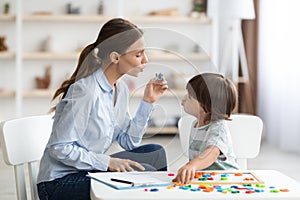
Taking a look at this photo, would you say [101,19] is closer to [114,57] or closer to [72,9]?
[72,9]

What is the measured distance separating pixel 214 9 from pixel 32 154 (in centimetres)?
413

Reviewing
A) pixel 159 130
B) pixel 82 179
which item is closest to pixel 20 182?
pixel 82 179

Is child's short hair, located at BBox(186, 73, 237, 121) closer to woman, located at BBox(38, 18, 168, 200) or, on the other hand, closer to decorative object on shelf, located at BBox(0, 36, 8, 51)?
woman, located at BBox(38, 18, 168, 200)

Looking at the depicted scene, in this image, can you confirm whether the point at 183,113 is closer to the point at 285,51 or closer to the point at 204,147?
the point at 204,147

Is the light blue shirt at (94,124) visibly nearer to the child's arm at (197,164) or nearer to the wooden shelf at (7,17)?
the child's arm at (197,164)

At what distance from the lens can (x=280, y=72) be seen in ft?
17.1

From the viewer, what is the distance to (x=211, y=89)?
5.28 ft

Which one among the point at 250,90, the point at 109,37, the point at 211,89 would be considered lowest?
the point at 250,90

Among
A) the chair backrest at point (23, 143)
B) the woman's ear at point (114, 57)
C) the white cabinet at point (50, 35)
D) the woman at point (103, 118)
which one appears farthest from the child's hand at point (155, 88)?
the white cabinet at point (50, 35)

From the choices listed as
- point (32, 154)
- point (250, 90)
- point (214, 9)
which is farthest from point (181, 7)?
point (32, 154)

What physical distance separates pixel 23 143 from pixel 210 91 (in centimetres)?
63

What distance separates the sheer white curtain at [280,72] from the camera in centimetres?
493

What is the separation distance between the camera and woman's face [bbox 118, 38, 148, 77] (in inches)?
62.6

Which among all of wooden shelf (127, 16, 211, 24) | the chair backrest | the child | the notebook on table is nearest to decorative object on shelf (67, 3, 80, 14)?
wooden shelf (127, 16, 211, 24)
